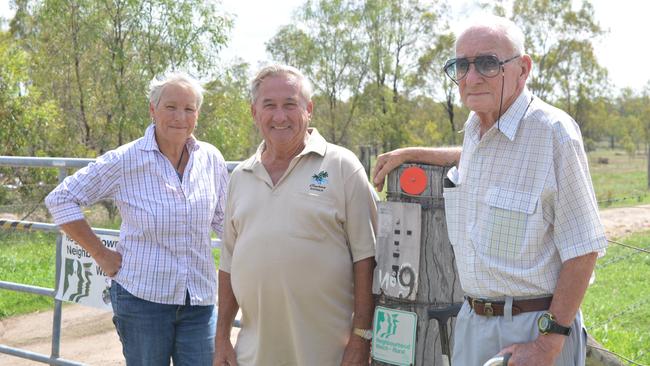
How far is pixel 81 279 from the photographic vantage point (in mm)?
4348

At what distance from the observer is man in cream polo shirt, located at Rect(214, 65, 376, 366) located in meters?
2.80

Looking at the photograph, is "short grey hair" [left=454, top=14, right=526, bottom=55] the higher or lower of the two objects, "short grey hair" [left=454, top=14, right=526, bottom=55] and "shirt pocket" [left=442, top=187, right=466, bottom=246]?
the higher

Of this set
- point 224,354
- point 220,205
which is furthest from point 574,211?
point 220,205

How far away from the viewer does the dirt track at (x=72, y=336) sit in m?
5.92

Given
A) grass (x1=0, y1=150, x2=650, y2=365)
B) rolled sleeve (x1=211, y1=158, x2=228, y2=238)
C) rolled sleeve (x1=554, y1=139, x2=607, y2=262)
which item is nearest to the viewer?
rolled sleeve (x1=554, y1=139, x2=607, y2=262)

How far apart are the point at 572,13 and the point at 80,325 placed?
3100 cm

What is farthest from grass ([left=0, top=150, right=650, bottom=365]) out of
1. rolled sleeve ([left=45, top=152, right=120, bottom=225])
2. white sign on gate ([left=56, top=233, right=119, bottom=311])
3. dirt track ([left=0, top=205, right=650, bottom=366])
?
rolled sleeve ([left=45, top=152, right=120, bottom=225])

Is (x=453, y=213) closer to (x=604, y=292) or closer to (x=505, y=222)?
(x=505, y=222)

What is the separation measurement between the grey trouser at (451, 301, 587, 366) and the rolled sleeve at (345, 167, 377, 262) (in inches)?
21.4

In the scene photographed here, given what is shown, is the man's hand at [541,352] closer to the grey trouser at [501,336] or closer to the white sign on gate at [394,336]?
the grey trouser at [501,336]

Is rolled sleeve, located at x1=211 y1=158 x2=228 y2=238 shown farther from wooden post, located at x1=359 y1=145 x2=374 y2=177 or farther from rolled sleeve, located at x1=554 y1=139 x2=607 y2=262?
rolled sleeve, located at x1=554 y1=139 x2=607 y2=262

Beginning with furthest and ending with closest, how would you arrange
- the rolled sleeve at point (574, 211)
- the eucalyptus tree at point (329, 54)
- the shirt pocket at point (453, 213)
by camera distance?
the eucalyptus tree at point (329, 54)
the shirt pocket at point (453, 213)
the rolled sleeve at point (574, 211)

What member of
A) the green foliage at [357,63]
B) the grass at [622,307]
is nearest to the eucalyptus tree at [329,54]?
the green foliage at [357,63]

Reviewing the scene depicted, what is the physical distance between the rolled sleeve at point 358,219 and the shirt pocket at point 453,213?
1.34 feet
